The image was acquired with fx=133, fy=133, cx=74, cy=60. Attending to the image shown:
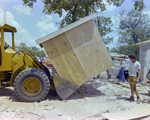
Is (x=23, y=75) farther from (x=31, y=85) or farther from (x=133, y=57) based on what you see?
(x=133, y=57)

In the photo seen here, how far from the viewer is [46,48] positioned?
16.0ft

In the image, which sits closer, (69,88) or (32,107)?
(32,107)

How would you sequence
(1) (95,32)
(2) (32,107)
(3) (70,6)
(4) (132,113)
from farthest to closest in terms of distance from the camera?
1. (3) (70,6)
2. (1) (95,32)
3. (2) (32,107)
4. (4) (132,113)

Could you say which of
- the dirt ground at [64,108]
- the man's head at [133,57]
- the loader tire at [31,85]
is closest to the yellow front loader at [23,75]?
the loader tire at [31,85]

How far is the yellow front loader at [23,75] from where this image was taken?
4.69 m

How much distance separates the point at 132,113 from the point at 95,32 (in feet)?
9.72

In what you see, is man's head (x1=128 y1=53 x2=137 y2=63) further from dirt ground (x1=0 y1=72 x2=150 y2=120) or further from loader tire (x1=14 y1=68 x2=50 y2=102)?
loader tire (x1=14 y1=68 x2=50 y2=102)

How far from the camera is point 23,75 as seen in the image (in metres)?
4.69

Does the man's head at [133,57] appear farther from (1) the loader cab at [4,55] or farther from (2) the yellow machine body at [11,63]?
(1) the loader cab at [4,55]

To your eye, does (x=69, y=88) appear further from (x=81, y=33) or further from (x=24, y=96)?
(x=81, y=33)

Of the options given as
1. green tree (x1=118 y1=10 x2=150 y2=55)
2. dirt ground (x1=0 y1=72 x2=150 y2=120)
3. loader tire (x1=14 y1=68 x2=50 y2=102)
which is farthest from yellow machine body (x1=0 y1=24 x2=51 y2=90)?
green tree (x1=118 y1=10 x2=150 y2=55)

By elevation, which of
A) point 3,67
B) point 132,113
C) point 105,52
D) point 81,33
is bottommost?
point 132,113

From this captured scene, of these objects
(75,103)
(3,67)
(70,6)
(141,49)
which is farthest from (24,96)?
(141,49)

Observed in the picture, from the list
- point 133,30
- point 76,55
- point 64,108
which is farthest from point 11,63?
point 133,30
